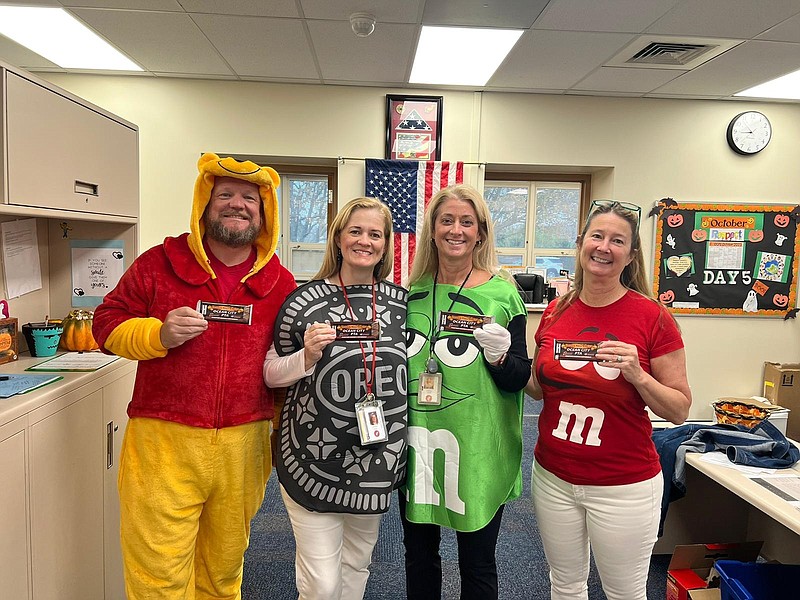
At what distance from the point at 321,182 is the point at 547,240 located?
228 cm

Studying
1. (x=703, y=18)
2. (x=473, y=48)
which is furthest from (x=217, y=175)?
(x=703, y=18)

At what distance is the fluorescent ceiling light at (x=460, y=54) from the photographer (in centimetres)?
337

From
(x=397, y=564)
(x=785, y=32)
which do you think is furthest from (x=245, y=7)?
(x=785, y=32)

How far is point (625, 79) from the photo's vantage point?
411cm

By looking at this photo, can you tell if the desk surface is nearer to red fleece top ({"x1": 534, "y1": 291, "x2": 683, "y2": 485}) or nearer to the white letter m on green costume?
red fleece top ({"x1": 534, "y1": 291, "x2": 683, "y2": 485})

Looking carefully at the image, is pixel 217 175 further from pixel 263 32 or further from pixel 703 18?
pixel 703 18

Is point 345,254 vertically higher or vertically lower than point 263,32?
lower

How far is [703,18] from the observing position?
3.05m

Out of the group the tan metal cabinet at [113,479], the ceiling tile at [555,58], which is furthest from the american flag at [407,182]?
the tan metal cabinet at [113,479]

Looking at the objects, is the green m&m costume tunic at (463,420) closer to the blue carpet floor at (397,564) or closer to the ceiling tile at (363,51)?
the blue carpet floor at (397,564)

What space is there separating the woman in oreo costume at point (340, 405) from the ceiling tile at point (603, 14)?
6.95 ft

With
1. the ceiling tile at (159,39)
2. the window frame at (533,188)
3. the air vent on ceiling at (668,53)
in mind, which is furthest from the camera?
the window frame at (533,188)

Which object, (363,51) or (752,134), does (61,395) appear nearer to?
(363,51)

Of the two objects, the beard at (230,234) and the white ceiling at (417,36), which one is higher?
the white ceiling at (417,36)
